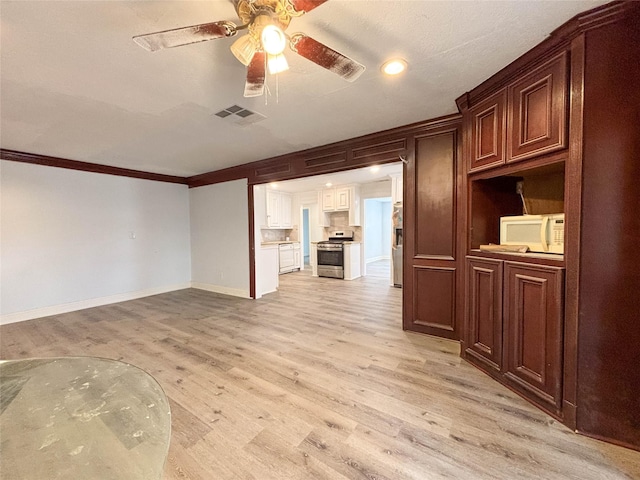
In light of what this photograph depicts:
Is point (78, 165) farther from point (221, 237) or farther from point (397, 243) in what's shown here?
point (397, 243)

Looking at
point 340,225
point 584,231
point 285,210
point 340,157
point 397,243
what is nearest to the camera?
point 584,231

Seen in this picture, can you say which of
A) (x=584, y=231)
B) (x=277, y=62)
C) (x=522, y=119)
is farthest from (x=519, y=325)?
(x=277, y=62)

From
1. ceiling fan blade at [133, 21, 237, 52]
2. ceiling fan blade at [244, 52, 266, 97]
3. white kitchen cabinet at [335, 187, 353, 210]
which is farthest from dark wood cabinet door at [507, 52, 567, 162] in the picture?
white kitchen cabinet at [335, 187, 353, 210]

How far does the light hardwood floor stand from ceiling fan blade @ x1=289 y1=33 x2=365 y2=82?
7.20 ft

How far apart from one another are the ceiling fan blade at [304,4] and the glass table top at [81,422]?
5.91ft

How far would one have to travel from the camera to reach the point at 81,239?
437 centimetres

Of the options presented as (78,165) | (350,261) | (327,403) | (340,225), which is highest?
(78,165)

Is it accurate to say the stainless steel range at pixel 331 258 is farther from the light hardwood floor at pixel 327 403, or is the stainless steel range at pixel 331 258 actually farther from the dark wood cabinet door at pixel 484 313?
the dark wood cabinet door at pixel 484 313

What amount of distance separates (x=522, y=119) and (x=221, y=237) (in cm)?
499

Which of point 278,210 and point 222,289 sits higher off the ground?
point 278,210

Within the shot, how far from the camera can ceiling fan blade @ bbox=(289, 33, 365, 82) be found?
1.32 metres

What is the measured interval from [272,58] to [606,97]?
6.24 ft

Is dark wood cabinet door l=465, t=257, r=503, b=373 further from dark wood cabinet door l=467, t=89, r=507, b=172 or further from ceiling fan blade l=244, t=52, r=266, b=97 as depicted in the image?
ceiling fan blade l=244, t=52, r=266, b=97

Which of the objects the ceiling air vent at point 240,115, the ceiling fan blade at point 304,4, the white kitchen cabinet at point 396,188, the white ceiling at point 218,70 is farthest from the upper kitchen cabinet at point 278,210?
the ceiling fan blade at point 304,4
